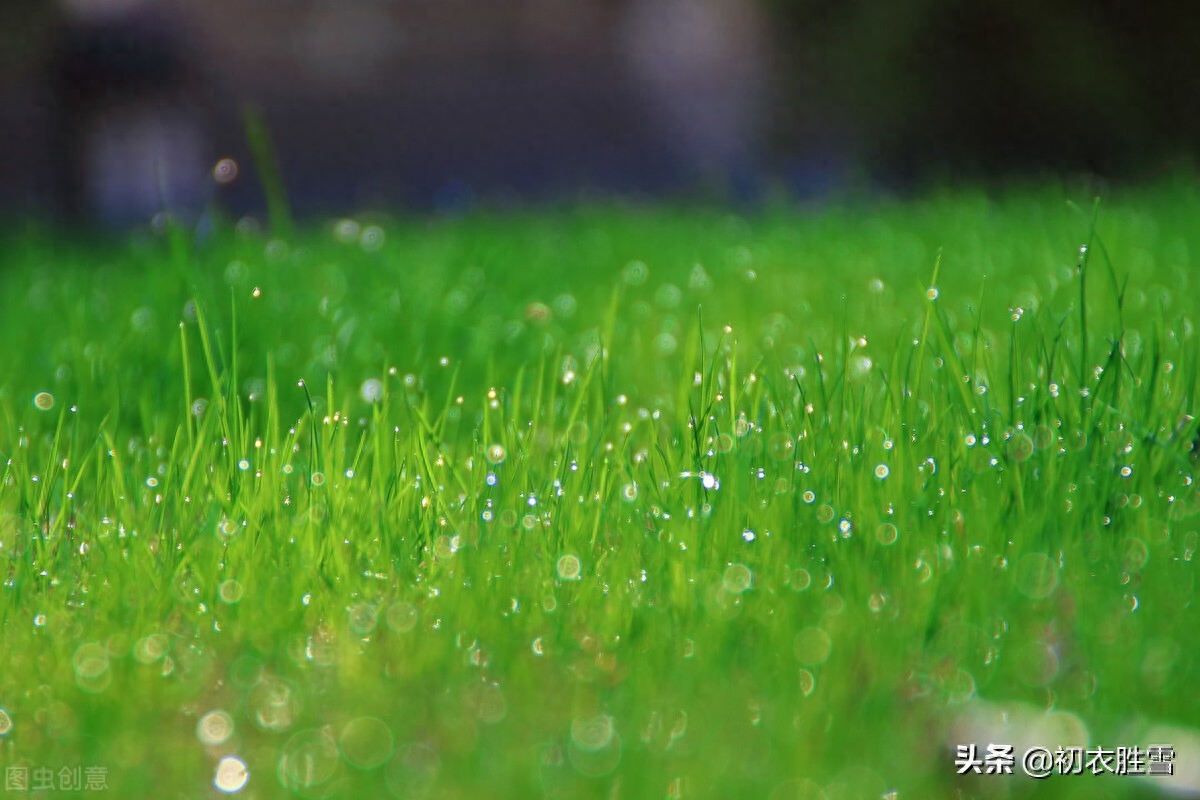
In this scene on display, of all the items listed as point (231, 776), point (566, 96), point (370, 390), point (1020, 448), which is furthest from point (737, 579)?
point (566, 96)

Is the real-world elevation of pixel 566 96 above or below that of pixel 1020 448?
below

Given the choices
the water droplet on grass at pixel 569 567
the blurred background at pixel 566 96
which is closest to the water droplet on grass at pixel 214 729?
the water droplet on grass at pixel 569 567

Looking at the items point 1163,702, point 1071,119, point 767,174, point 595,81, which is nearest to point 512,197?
point 595,81

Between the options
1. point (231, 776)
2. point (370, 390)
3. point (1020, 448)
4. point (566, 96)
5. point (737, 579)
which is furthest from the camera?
point (566, 96)

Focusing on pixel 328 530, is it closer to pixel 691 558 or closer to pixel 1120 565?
pixel 691 558

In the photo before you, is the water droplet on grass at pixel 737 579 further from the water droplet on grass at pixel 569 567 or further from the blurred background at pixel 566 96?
the blurred background at pixel 566 96

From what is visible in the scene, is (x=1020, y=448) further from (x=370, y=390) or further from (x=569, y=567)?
(x=370, y=390)

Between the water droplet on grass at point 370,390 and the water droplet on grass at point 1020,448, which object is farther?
the water droplet on grass at point 370,390

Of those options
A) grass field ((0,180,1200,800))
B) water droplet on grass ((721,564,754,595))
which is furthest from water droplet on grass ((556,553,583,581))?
water droplet on grass ((721,564,754,595))

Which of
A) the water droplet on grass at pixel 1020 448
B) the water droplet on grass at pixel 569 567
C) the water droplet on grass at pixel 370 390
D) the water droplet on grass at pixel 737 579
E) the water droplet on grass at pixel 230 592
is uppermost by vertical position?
the water droplet on grass at pixel 1020 448
